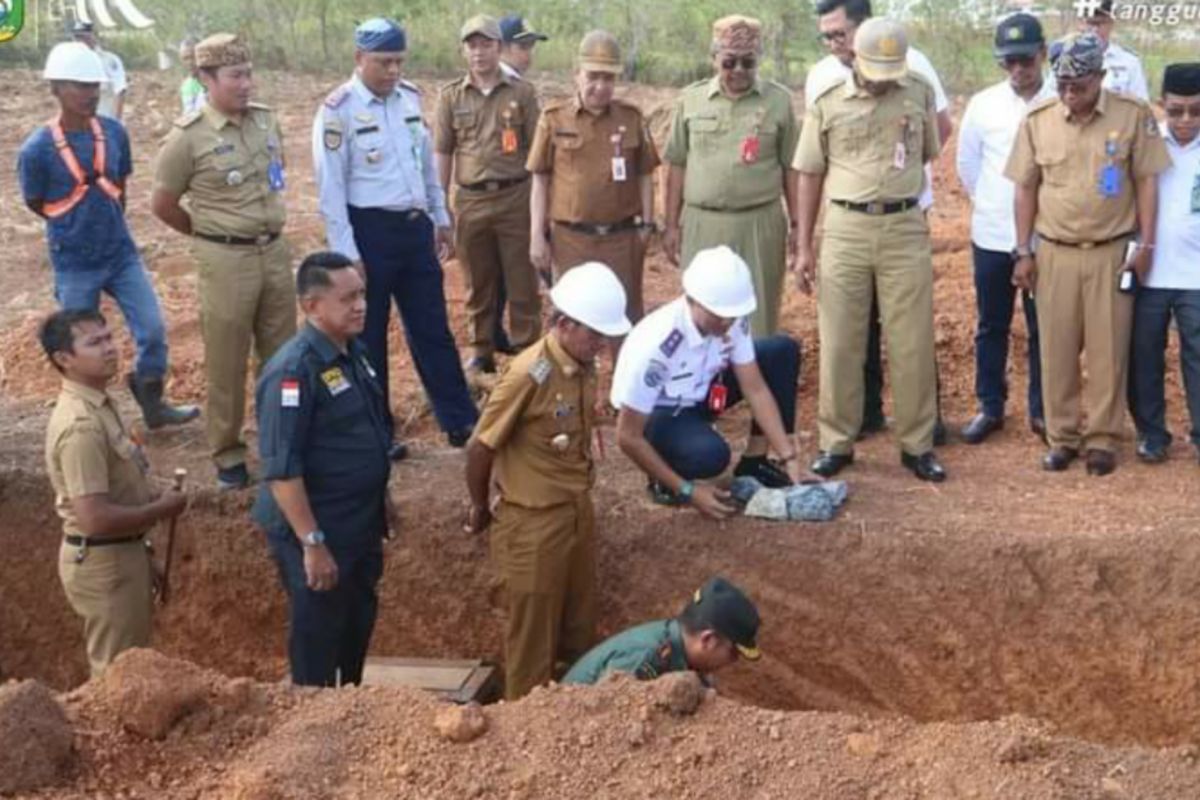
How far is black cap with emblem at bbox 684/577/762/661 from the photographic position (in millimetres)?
4691

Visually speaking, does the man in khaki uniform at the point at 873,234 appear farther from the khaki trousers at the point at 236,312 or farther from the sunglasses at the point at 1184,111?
the khaki trousers at the point at 236,312

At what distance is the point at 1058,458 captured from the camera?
22.8 ft

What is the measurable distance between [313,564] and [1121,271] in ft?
12.2

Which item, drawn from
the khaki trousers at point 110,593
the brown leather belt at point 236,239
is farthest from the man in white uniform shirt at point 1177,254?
the khaki trousers at point 110,593

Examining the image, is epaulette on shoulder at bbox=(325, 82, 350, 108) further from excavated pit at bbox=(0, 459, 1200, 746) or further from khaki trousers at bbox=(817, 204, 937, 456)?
khaki trousers at bbox=(817, 204, 937, 456)

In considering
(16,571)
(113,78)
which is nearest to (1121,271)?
(16,571)

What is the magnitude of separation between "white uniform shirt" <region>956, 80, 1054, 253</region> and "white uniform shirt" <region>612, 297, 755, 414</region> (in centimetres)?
152

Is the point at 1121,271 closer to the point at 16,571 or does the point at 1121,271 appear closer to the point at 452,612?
the point at 452,612

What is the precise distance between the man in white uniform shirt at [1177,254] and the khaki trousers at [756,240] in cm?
166

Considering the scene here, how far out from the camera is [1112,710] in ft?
20.9

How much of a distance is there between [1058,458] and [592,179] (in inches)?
102

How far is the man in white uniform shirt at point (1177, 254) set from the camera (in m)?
6.32

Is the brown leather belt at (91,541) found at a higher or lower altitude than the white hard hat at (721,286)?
lower

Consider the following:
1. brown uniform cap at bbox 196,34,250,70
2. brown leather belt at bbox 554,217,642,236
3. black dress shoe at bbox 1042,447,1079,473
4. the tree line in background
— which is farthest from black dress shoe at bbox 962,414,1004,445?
the tree line in background
